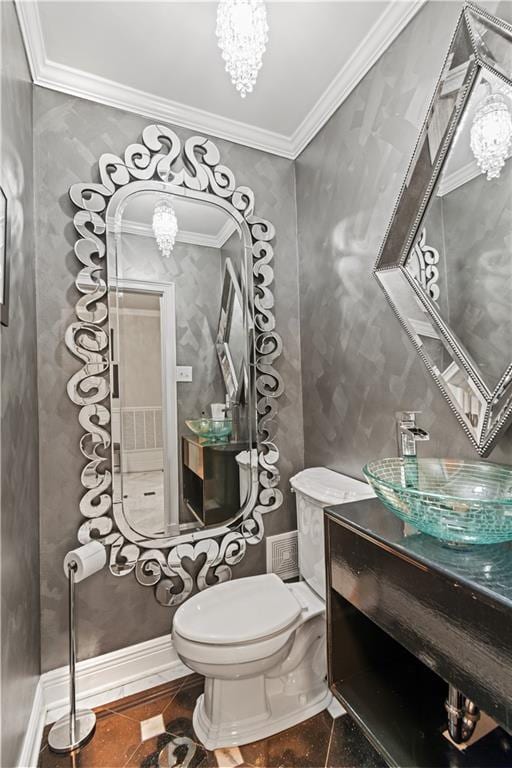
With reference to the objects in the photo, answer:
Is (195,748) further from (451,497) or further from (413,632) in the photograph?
(451,497)

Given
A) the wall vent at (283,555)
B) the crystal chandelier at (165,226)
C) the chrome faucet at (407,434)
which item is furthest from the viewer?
the wall vent at (283,555)

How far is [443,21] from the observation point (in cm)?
125

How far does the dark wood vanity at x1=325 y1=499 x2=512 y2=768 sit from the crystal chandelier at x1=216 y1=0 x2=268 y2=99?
1.36 metres

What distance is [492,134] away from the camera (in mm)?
1060

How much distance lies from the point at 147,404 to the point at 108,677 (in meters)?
1.17

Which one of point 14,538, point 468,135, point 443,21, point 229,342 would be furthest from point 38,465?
point 443,21

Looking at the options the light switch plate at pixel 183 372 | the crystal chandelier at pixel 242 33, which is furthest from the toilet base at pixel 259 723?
the crystal chandelier at pixel 242 33

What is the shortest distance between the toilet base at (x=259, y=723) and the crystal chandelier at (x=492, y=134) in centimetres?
193

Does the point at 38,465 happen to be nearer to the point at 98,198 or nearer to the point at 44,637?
the point at 44,637

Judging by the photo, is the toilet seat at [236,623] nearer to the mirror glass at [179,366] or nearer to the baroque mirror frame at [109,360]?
the baroque mirror frame at [109,360]

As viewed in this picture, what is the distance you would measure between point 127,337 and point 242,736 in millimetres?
1593

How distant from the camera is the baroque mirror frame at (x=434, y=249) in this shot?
3.41ft

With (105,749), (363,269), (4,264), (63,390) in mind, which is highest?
(363,269)

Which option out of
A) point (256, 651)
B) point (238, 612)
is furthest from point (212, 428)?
point (256, 651)
